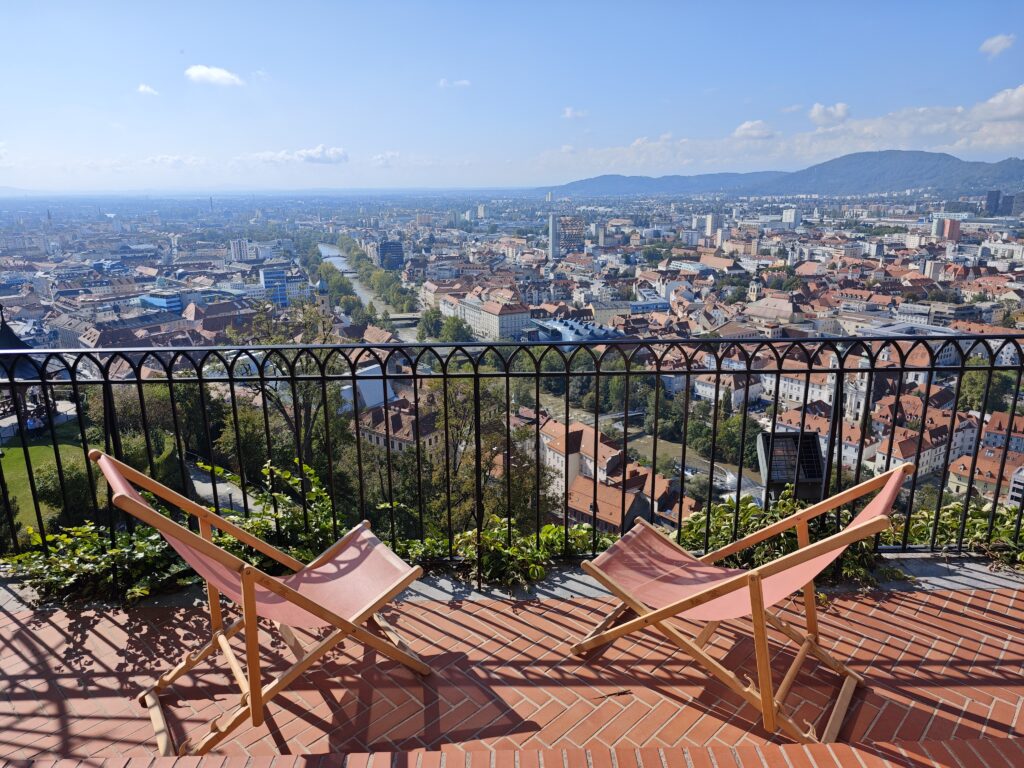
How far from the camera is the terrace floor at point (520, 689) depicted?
7.66 ft

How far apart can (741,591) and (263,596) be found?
1651 millimetres

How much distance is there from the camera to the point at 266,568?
345cm

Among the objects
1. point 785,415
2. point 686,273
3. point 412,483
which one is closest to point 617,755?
point 412,483

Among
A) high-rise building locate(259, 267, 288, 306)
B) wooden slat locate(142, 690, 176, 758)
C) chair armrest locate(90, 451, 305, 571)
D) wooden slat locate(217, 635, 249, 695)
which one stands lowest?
high-rise building locate(259, 267, 288, 306)

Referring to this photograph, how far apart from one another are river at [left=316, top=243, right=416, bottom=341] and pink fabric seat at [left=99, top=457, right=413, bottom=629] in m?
57.3

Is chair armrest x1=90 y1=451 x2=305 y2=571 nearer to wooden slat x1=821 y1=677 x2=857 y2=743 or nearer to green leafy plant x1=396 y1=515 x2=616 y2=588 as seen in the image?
green leafy plant x1=396 y1=515 x2=616 y2=588

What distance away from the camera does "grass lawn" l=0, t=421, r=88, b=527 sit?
17859 mm

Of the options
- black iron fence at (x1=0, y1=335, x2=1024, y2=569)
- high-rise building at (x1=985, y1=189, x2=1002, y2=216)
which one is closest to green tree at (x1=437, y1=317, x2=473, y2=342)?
black iron fence at (x1=0, y1=335, x2=1024, y2=569)

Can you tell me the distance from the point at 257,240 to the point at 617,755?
11093cm

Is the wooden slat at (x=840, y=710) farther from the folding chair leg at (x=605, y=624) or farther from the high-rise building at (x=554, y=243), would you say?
the high-rise building at (x=554, y=243)

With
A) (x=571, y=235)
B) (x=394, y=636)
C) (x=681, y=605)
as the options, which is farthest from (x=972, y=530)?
(x=571, y=235)

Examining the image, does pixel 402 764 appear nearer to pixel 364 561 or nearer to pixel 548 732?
pixel 548 732

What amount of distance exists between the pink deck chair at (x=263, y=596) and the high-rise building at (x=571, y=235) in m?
120

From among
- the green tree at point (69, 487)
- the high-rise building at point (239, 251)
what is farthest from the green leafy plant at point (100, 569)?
the high-rise building at point (239, 251)
